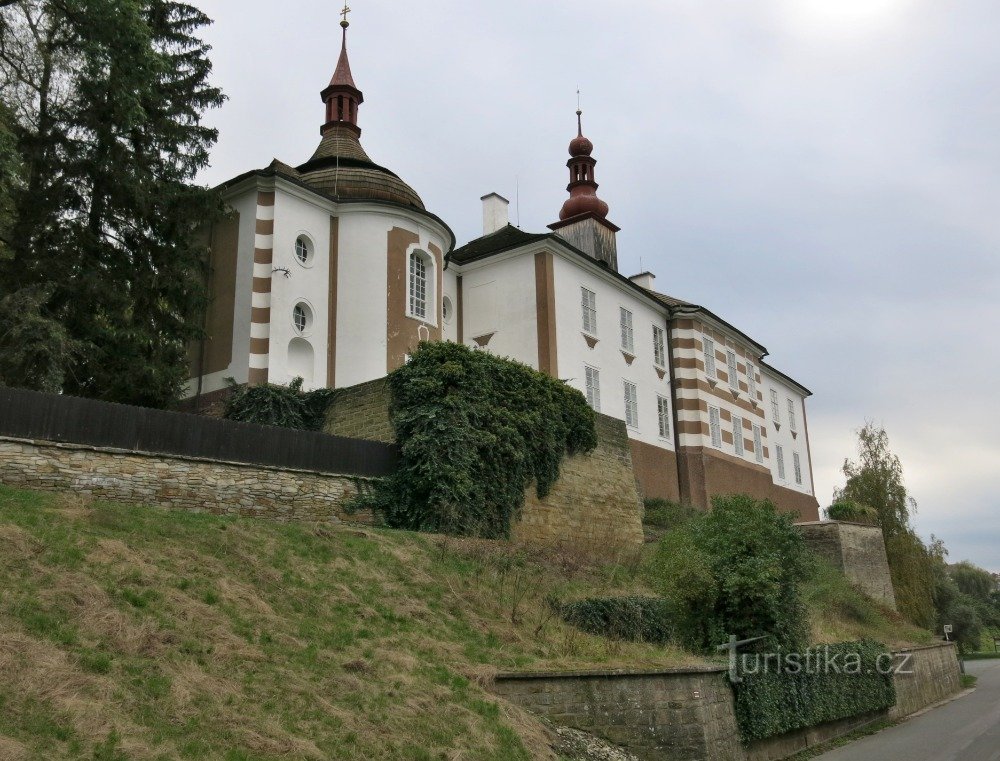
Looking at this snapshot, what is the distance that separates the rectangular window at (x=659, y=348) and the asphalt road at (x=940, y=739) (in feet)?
57.1

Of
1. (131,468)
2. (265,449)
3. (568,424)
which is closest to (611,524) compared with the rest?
(568,424)

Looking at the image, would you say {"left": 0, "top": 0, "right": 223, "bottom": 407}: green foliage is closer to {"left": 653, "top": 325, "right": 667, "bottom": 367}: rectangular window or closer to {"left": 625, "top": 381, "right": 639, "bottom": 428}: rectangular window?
{"left": 625, "top": 381, "right": 639, "bottom": 428}: rectangular window

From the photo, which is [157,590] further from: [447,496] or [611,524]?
[611,524]

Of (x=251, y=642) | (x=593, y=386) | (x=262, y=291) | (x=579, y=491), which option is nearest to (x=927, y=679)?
(x=579, y=491)

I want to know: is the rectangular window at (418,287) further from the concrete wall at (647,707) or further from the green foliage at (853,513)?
the green foliage at (853,513)

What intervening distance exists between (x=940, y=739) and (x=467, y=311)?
70.2ft

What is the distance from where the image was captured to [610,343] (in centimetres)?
3750

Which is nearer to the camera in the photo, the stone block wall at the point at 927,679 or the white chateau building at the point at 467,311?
the stone block wall at the point at 927,679

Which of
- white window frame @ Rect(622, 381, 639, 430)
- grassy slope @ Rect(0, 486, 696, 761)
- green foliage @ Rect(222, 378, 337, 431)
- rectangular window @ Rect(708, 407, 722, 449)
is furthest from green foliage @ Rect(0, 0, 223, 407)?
rectangular window @ Rect(708, 407, 722, 449)

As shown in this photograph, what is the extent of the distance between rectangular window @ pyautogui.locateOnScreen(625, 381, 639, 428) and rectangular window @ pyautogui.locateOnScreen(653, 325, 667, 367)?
2.90 m

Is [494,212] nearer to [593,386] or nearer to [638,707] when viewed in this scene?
[593,386]

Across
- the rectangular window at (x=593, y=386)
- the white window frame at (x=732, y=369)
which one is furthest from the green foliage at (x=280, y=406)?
the white window frame at (x=732, y=369)

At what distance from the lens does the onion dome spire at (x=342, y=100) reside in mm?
A: 35469

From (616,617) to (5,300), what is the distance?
48.5ft
